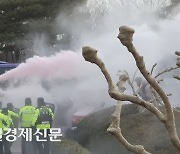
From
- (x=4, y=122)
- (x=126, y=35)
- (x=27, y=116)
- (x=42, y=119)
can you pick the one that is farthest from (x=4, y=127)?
(x=126, y=35)

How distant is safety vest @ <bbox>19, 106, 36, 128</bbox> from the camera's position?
9.95m

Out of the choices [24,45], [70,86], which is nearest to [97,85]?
[70,86]

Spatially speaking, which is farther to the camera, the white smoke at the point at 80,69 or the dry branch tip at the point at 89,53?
the white smoke at the point at 80,69

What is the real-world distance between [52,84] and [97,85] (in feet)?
4.47

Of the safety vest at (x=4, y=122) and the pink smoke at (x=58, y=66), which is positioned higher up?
the pink smoke at (x=58, y=66)

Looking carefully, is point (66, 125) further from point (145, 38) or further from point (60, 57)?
point (145, 38)

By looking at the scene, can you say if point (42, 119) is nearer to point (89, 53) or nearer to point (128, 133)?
point (128, 133)

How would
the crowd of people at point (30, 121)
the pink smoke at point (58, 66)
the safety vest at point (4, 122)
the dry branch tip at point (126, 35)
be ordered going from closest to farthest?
1. the dry branch tip at point (126, 35)
2. the safety vest at point (4, 122)
3. the crowd of people at point (30, 121)
4. the pink smoke at point (58, 66)

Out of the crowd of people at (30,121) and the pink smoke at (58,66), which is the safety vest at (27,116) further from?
the pink smoke at (58,66)

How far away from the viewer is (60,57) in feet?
43.0

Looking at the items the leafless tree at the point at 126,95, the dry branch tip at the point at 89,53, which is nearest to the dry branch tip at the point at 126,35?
the leafless tree at the point at 126,95

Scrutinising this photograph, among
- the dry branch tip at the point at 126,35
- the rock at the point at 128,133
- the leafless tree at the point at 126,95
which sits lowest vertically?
the rock at the point at 128,133

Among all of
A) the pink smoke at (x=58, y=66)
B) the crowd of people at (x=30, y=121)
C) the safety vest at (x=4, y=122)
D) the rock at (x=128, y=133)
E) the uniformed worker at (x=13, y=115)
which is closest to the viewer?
the rock at (x=128, y=133)

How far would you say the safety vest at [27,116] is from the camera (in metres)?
9.95
